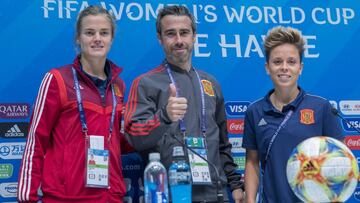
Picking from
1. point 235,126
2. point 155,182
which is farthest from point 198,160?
point 235,126

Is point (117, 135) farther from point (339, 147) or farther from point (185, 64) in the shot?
point (339, 147)

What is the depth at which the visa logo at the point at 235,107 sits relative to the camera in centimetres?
290

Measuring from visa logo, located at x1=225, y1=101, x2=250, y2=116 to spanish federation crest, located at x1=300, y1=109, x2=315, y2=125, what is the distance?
23.6 inches

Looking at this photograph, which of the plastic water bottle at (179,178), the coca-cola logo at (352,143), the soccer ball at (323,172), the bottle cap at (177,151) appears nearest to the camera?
the soccer ball at (323,172)

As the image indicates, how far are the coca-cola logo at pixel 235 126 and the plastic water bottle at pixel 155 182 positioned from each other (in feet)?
2.84

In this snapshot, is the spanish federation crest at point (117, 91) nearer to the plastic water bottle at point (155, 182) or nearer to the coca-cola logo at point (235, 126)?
the plastic water bottle at point (155, 182)

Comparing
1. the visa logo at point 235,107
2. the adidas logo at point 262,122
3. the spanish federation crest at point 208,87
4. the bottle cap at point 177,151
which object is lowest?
the bottle cap at point 177,151

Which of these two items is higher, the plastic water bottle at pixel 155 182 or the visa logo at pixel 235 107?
the visa logo at pixel 235 107

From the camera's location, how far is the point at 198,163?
2.26m

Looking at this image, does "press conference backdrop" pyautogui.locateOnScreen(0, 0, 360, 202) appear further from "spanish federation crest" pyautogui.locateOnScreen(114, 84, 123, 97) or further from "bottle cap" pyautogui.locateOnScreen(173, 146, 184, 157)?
"bottle cap" pyautogui.locateOnScreen(173, 146, 184, 157)

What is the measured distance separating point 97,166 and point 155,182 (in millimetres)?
261

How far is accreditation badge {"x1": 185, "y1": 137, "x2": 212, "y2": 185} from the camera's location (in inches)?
87.4

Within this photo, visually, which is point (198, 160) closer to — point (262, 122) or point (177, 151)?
point (177, 151)

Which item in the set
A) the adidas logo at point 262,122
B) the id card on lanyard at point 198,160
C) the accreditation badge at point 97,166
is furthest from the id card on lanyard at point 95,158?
the adidas logo at point 262,122
